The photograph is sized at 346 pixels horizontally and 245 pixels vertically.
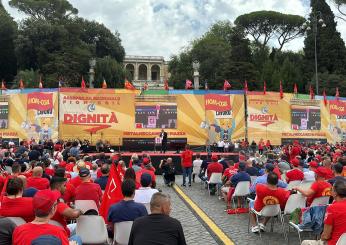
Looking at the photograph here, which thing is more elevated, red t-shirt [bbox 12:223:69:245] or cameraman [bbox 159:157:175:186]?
red t-shirt [bbox 12:223:69:245]

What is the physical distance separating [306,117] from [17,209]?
27.2 m

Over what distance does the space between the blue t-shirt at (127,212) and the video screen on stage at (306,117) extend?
25.6m

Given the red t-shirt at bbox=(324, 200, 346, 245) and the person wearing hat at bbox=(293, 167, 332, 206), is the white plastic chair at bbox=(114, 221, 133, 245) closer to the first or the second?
the red t-shirt at bbox=(324, 200, 346, 245)

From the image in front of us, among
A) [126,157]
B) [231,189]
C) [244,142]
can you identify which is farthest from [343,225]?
[244,142]

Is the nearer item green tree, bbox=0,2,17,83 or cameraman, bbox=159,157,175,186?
cameraman, bbox=159,157,175,186

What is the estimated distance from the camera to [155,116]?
27000 mm

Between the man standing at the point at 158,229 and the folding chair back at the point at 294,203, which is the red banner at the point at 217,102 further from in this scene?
the man standing at the point at 158,229

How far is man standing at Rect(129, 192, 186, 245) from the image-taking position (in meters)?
3.51

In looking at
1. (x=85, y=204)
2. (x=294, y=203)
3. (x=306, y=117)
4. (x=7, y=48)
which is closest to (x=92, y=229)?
(x=85, y=204)

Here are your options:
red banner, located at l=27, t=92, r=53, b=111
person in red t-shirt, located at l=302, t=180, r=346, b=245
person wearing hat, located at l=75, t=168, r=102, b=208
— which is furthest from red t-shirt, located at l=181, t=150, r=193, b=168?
red banner, located at l=27, t=92, r=53, b=111

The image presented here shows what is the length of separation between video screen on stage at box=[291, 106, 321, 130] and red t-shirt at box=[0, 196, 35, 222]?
26222 mm

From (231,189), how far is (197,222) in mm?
1723

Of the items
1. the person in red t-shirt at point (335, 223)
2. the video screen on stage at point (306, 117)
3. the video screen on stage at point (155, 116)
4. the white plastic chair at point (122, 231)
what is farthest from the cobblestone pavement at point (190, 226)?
the video screen on stage at point (306, 117)

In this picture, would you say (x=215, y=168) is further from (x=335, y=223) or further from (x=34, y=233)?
(x=34, y=233)
